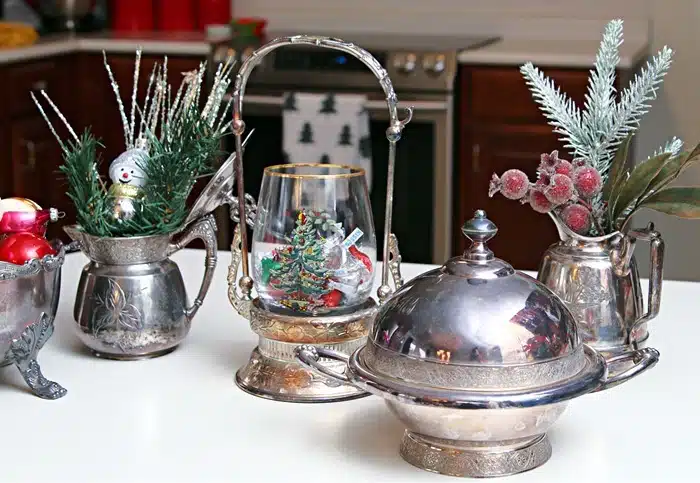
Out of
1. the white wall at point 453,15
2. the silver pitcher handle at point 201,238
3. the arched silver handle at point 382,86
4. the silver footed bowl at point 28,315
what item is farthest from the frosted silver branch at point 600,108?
the white wall at point 453,15

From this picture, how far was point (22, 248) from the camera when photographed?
1.20m

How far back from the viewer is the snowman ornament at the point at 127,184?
1.30 m

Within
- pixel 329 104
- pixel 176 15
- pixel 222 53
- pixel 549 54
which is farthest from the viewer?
pixel 176 15

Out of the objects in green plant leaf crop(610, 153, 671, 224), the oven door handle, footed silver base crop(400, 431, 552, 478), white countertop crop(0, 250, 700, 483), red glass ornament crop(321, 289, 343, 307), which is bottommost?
white countertop crop(0, 250, 700, 483)

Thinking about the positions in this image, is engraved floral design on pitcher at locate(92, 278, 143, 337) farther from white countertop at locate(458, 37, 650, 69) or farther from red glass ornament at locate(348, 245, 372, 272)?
white countertop at locate(458, 37, 650, 69)

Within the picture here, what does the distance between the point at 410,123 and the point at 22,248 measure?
2275mm

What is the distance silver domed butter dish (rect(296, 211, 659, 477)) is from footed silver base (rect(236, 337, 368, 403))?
0.15m

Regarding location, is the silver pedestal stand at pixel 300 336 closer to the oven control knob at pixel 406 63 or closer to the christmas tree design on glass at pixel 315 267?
the christmas tree design on glass at pixel 315 267

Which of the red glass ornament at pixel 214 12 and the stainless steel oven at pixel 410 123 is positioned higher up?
the red glass ornament at pixel 214 12

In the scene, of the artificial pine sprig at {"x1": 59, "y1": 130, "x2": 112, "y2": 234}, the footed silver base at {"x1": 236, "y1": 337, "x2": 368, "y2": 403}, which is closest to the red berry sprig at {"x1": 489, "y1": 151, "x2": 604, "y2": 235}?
the footed silver base at {"x1": 236, "y1": 337, "x2": 368, "y2": 403}

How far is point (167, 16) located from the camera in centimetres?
416

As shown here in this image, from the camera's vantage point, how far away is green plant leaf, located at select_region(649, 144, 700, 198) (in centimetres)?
117

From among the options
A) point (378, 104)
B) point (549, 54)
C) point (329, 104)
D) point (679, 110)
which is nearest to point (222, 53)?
point (329, 104)

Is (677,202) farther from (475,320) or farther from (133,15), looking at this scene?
(133,15)
